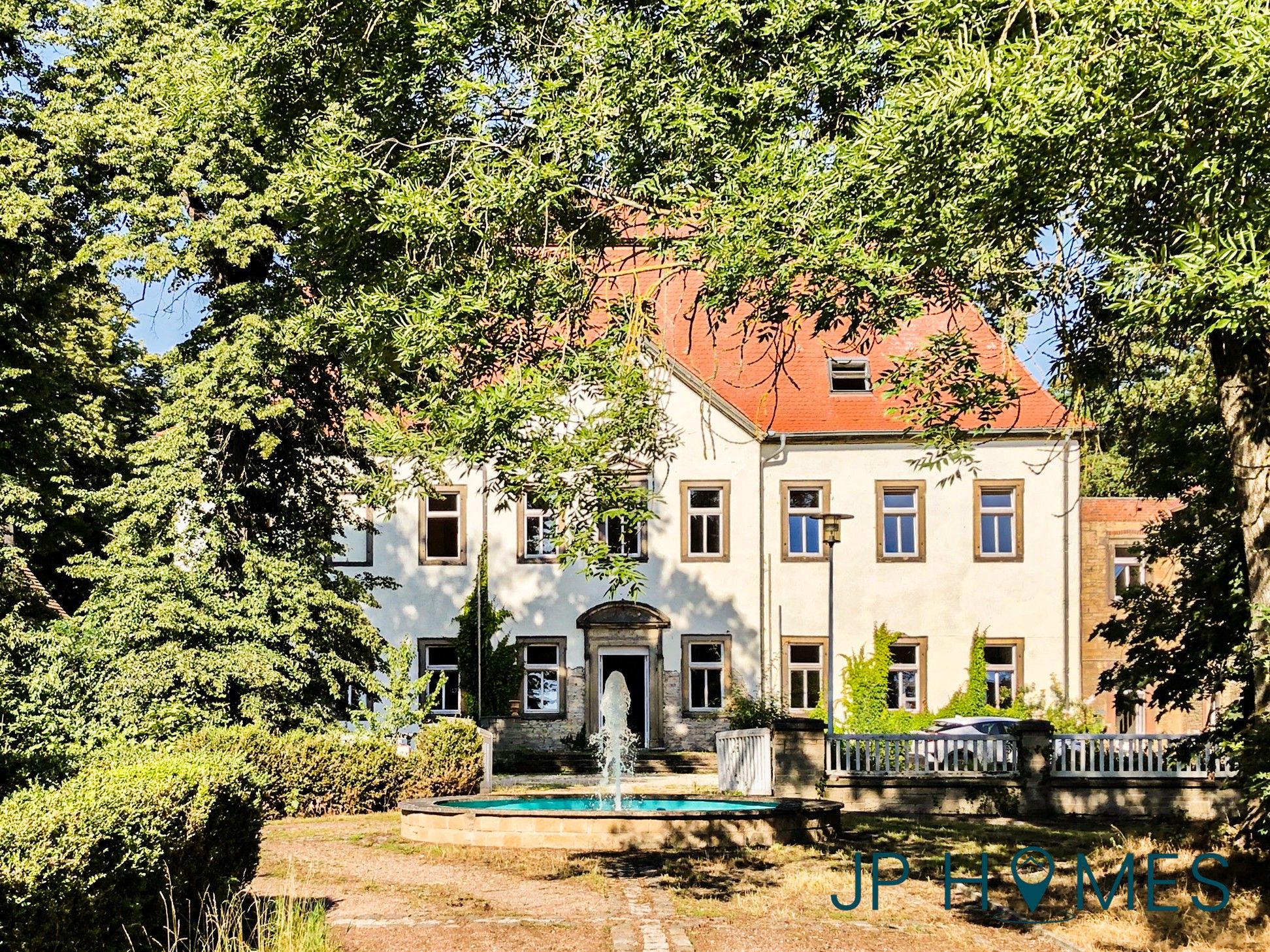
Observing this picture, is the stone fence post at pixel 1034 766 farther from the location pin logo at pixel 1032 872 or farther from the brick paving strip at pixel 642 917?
the brick paving strip at pixel 642 917

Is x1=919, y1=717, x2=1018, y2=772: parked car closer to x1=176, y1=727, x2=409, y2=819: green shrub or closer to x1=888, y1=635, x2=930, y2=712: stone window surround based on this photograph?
x1=888, y1=635, x2=930, y2=712: stone window surround

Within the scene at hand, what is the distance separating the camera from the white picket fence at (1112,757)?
71.4 feet

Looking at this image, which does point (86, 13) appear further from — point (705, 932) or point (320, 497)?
point (705, 932)

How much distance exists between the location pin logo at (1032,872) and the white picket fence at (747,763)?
6246 millimetres

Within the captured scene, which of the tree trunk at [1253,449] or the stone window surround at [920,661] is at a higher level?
the tree trunk at [1253,449]

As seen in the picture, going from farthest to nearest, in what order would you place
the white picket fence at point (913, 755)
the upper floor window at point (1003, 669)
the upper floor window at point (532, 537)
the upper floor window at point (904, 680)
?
1. the upper floor window at point (532, 537)
2. the upper floor window at point (904, 680)
3. the upper floor window at point (1003, 669)
4. the white picket fence at point (913, 755)

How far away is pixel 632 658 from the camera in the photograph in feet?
103

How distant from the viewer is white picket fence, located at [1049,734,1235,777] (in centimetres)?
2175

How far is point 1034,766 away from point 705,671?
10.6 metres

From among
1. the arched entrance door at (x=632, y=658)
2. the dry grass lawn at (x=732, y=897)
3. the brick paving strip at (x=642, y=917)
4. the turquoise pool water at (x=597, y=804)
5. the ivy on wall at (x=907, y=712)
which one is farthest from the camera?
the arched entrance door at (x=632, y=658)

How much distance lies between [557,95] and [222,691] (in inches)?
485

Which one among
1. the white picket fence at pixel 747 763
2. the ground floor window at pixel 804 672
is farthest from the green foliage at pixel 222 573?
the ground floor window at pixel 804 672

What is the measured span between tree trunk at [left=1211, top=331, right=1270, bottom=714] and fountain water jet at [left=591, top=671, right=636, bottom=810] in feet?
37.0

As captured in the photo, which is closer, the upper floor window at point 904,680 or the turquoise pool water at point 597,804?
the turquoise pool water at point 597,804
